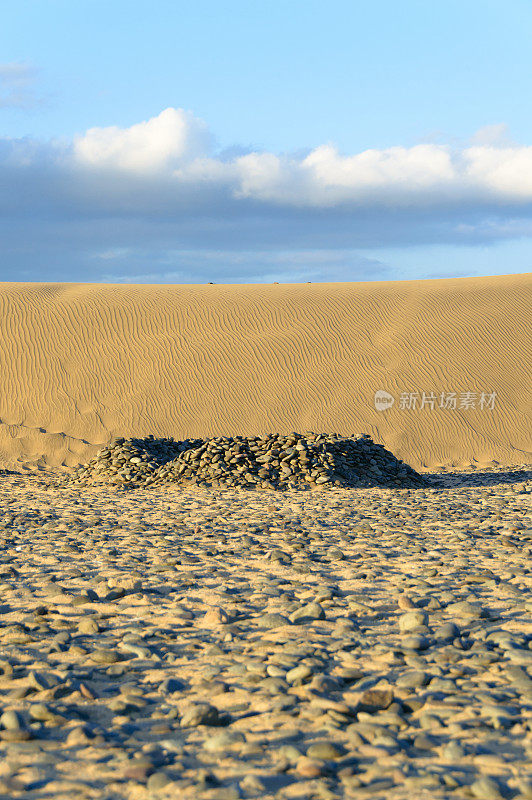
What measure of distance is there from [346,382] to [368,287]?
8.98 m

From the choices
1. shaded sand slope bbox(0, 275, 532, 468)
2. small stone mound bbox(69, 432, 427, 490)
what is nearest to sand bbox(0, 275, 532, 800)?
small stone mound bbox(69, 432, 427, 490)

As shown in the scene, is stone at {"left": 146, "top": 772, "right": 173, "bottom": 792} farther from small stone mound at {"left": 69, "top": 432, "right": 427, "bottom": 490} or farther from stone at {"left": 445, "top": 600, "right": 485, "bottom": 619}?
small stone mound at {"left": 69, "top": 432, "right": 427, "bottom": 490}

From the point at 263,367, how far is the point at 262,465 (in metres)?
10.0

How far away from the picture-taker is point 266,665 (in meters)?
3.68

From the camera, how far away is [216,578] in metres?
5.61

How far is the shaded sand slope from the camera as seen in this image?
63.5 ft

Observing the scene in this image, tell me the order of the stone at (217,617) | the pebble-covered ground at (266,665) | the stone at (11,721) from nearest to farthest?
the pebble-covered ground at (266,665)
the stone at (11,721)
the stone at (217,617)

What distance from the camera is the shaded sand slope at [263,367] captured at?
19.3 meters

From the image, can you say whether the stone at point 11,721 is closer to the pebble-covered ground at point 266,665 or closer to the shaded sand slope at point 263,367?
the pebble-covered ground at point 266,665

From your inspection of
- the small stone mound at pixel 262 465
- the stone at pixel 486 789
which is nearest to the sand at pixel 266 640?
the stone at pixel 486 789

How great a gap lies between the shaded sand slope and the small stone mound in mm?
4710

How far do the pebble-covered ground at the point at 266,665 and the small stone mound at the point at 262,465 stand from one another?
4146mm

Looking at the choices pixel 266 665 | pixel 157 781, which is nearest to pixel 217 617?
pixel 266 665

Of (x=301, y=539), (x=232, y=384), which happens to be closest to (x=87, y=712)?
(x=301, y=539)
